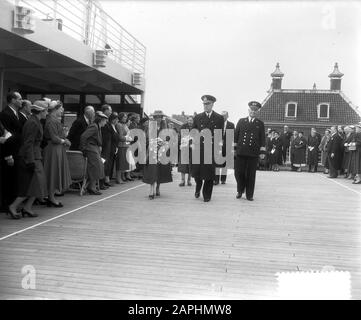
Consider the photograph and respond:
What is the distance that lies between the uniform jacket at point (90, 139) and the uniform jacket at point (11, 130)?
2177 millimetres

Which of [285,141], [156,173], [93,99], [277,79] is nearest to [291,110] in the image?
[277,79]

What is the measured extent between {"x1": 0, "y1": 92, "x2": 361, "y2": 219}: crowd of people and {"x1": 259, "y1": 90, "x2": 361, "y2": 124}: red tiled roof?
31.2 metres

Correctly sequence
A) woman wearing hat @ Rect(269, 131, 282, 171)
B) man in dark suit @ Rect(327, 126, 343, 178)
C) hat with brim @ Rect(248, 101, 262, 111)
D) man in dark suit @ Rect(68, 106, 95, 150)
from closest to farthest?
hat with brim @ Rect(248, 101, 262, 111) < man in dark suit @ Rect(68, 106, 95, 150) < man in dark suit @ Rect(327, 126, 343, 178) < woman wearing hat @ Rect(269, 131, 282, 171)

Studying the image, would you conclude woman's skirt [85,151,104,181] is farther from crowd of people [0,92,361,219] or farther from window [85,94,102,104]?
window [85,94,102,104]

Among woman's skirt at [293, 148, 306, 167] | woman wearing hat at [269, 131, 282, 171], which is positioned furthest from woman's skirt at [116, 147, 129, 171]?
woman's skirt at [293, 148, 306, 167]

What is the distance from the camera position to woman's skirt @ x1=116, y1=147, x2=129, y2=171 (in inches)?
431

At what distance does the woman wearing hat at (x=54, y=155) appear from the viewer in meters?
7.26

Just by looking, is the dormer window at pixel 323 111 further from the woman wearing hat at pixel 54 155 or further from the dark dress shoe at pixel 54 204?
the dark dress shoe at pixel 54 204

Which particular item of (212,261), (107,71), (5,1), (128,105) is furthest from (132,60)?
(212,261)

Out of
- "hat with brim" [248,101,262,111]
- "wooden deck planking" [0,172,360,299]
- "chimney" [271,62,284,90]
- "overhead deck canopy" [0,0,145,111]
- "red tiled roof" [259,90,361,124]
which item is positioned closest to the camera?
"wooden deck planking" [0,172,360,299]

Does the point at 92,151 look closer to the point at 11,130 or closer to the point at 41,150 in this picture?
the point at 41,150

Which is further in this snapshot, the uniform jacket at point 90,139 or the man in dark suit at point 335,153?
Result: the man in dark suit at point 335,153

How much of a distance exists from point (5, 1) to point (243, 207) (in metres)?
5.43

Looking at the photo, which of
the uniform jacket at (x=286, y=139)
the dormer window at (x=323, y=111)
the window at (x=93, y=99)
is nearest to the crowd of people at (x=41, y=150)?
the window at (x=93, y=99)
